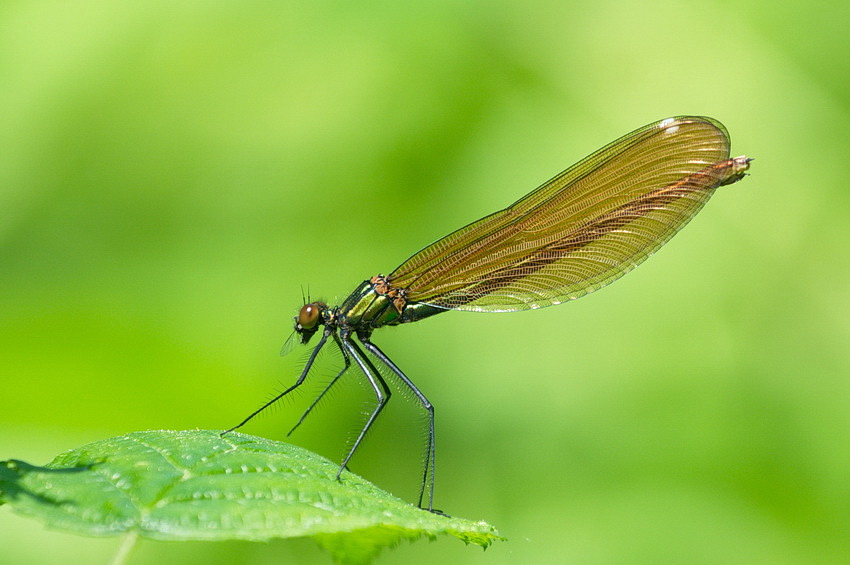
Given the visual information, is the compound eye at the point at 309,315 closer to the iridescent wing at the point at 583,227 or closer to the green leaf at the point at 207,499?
the iridescent wing at the point at 583,227

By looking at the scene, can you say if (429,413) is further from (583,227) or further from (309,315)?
(583,227)

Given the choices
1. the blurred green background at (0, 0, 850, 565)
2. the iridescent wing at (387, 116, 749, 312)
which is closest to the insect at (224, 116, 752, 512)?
the iridescent wing at (387, 116, 749, 312)

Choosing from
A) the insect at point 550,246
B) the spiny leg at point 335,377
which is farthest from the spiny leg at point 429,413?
the spiny leg at point 335,377

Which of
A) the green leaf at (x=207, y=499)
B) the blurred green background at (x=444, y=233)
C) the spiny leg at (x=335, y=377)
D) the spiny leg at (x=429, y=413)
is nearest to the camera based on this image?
the green leaf at (x=207, y=499)

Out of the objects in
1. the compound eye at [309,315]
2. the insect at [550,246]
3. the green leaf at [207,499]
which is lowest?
the green leaf at [207,499]

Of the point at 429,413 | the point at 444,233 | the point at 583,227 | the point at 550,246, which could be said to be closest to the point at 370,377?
the point at 429,413

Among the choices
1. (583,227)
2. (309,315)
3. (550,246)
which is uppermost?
(583,227)

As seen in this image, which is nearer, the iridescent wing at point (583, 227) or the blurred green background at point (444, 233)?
the iridescent wing at point (583, 227)
